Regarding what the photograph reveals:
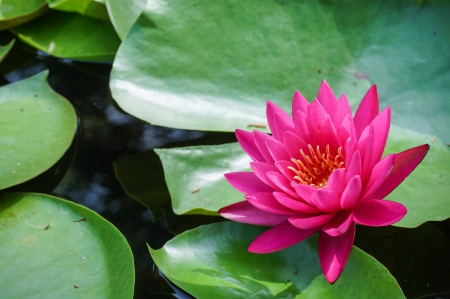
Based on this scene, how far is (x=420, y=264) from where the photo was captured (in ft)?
4.28

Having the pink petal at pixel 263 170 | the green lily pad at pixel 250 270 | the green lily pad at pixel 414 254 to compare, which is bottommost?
the green lily pad at pixel 414 254

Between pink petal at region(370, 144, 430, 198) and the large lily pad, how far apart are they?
403 millimetres

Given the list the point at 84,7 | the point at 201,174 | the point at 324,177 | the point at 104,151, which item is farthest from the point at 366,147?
the point at 84,7

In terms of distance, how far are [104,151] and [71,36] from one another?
716 mm

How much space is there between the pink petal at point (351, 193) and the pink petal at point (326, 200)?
1cm

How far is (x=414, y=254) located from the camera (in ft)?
4.36

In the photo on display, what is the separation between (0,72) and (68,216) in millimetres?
1169

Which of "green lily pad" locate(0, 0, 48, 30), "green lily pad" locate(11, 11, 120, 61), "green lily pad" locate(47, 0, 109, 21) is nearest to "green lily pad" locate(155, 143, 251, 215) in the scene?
"green lily pad" locate(11, 11, 120, 61)

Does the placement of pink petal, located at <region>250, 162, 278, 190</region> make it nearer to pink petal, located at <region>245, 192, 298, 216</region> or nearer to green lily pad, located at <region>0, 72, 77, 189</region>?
pink petal, located at <region>245, 192, 298, 216</region>

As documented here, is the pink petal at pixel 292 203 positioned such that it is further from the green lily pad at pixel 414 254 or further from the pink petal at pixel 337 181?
the green lily pad at pixel 414 254

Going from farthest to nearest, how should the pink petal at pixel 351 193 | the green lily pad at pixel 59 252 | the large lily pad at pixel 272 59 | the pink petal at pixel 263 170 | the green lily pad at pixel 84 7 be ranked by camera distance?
the green lily pad at pixel 84 7 < the large lily pad at pixel 272 59 < the green lily pad at pixel 59 252 < the pink petal at pixel 263 170 < the pink petal at pixel 351 193

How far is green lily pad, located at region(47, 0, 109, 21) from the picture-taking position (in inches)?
78.9

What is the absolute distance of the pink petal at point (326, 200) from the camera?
100cm

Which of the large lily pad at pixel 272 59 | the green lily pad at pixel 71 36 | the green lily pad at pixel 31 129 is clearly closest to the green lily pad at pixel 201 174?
the large lily pad at pixel 272 59
